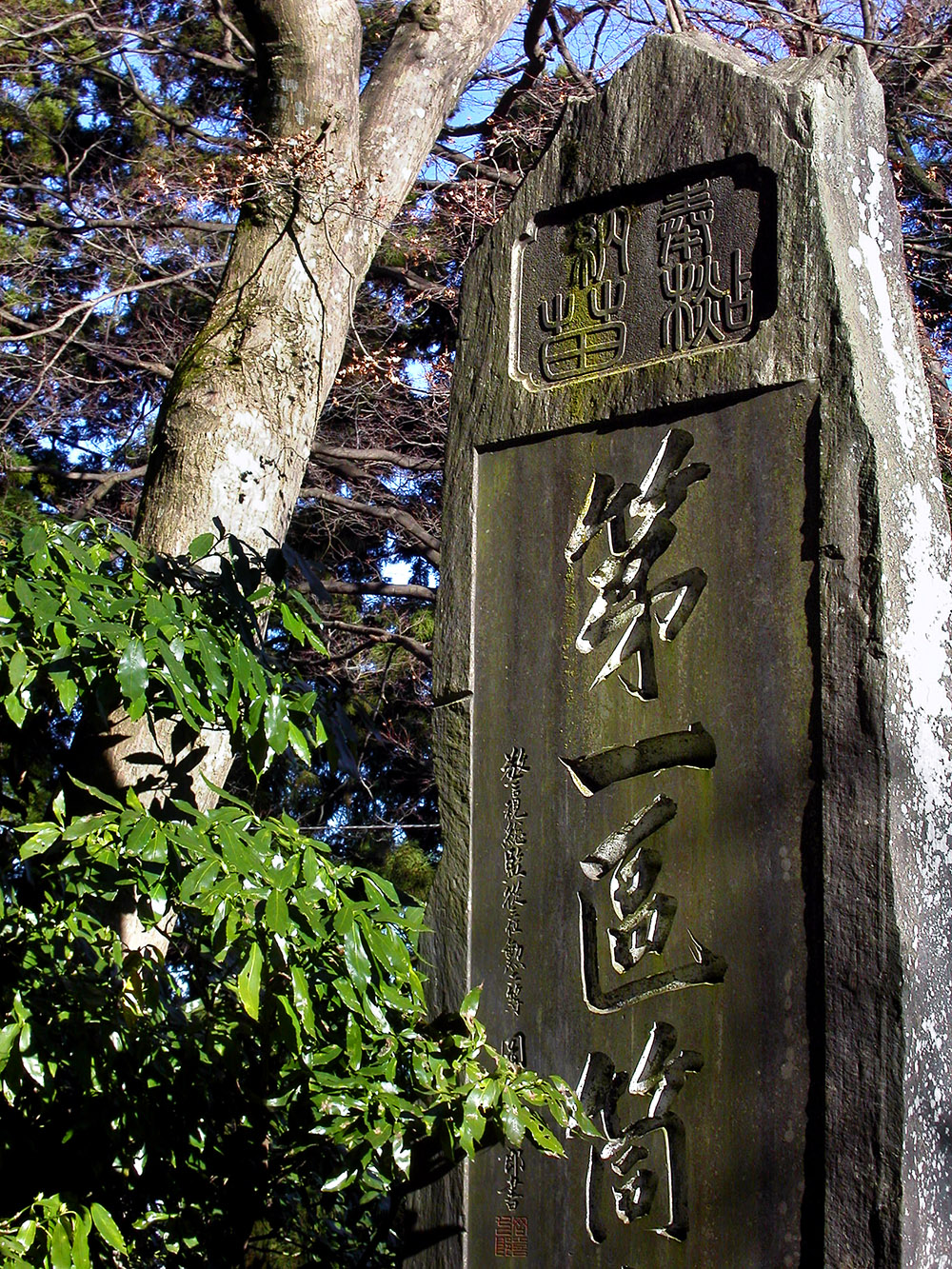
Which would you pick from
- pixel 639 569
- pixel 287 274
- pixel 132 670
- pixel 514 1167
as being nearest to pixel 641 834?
pixel 639 569

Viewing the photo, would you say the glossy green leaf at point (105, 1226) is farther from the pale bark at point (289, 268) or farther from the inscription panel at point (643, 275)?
the pale bark at point (289, 268)

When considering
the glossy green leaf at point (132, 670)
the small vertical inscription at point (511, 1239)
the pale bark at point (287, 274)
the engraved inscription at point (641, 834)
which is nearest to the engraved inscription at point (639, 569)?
the engraved inscription at point (641, 834)

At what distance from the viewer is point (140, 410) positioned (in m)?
7.13

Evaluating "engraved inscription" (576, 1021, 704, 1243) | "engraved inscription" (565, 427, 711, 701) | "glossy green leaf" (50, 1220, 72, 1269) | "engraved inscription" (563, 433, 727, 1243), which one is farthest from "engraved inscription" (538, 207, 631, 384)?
"glossy green leaf" (50, 1220, 72, 1269)

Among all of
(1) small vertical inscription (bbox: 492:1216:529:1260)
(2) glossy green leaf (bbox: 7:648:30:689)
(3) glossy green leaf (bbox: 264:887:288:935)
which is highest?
(2) glossy green leaf (bbox: 7:648:30:689)

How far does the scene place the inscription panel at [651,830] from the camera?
85.7 inches

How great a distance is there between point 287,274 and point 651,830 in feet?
8.26

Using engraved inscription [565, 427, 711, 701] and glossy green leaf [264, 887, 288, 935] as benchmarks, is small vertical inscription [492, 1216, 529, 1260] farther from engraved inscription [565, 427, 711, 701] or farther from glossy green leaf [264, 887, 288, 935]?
engraved inscription [565, 427, 711, 701]

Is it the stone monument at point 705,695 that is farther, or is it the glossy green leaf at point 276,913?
the stone monument at point 705,695

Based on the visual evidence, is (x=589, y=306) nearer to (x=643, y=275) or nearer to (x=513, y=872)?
(x=643, y=275)

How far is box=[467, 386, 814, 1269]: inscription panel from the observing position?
2.18m

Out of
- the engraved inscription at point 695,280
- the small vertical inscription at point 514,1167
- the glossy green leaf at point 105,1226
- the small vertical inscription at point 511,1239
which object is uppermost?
the engraved inscription at point 695,280

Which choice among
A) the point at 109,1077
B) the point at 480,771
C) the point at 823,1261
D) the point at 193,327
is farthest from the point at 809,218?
the point at 193,327

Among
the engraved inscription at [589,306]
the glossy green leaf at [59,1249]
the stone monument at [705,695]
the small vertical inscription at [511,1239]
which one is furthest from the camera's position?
the engraved inscription at [589,306]
